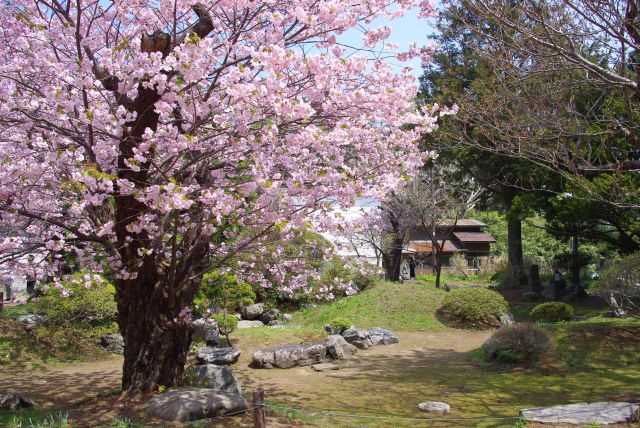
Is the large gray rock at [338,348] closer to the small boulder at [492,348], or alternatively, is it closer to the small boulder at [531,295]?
the small boulder at [492,348]

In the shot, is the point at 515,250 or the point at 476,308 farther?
the point at 515,250

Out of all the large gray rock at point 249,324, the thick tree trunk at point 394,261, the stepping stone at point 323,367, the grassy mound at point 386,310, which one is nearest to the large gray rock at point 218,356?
the stepping stone at point 323,367

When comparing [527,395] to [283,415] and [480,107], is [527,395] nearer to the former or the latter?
[283,415]

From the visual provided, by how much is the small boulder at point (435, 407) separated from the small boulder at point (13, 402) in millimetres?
5646

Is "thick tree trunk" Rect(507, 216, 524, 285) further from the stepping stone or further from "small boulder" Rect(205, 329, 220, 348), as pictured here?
"small boulder" Rect(205, 329, 220, 348)

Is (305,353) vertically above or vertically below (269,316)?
below

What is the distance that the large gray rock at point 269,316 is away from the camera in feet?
59.1

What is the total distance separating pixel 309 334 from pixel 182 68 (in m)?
10.4

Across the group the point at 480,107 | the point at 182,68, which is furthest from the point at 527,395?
the point at 182,68

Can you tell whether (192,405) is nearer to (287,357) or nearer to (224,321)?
(287,357)

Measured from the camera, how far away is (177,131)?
5.48 metres

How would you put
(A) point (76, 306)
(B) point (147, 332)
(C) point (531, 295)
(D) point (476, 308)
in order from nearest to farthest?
(B) point (147, 332)
(A) point (76, 306)
(D) point (476, 308)
(C) point (531, 295)

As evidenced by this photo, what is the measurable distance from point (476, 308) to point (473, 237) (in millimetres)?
25090

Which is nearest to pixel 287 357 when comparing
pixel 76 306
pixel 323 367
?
pixel 323 367
